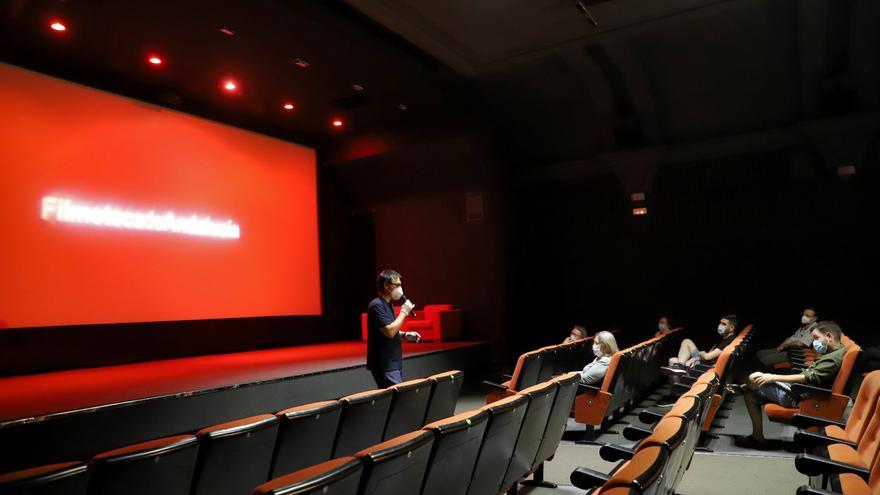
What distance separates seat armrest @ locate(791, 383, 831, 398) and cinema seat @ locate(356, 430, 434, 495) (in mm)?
3406

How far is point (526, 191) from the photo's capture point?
10852 millimetres

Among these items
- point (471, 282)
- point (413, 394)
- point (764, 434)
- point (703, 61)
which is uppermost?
point (703, 61)

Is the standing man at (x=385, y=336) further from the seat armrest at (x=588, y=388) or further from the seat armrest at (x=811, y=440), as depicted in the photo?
the seat armrest at (x=811, y=440)

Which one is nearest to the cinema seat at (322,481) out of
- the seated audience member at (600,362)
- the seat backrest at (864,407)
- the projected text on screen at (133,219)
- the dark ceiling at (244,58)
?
the seat backrest at (864,407)

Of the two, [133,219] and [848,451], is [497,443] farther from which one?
[133,219]

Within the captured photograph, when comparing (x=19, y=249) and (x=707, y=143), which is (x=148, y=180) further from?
(x=707, y=143)

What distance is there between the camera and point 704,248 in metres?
9.39

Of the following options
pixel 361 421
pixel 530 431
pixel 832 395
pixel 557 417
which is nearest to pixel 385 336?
pixel 361 421

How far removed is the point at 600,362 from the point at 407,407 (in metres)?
2.40

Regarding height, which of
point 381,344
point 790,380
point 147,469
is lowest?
point 790,380

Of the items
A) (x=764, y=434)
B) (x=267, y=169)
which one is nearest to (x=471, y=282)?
(x=267, y=169)

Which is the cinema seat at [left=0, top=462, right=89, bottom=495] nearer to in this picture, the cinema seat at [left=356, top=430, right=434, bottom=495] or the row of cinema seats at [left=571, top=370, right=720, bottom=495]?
the cinema seat at [left=356, top=430, right=434, bottom=495]

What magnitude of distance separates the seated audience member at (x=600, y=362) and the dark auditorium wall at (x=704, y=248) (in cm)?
469

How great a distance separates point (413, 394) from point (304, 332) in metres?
7.36
